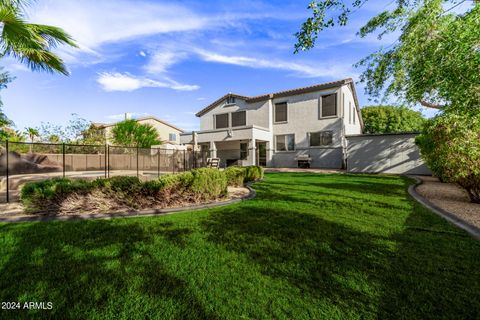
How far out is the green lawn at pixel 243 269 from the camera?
6.46ft

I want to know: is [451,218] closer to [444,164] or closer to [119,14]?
[444,164]

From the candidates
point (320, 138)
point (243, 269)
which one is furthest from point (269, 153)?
point (243, 269)

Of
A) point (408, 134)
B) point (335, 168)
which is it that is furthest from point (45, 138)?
point (408, 134)

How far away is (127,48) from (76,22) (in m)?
5.05

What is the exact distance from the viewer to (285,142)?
73.5 feet

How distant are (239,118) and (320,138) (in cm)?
895

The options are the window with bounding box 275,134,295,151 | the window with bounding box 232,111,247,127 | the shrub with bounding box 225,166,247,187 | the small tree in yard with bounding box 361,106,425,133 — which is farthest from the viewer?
the small tree in yard with bounding box 361,106,425,133

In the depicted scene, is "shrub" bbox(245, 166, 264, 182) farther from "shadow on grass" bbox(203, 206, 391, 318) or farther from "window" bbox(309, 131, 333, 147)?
"window" bbox(309, 131, 333, 147)

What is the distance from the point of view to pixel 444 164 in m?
6.23

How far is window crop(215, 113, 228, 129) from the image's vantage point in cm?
2564

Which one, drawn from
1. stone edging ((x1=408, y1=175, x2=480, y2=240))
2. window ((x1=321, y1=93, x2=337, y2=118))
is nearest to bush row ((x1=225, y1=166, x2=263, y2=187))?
stone edging ((x1=408, y1=175, x2=480, y2=240))

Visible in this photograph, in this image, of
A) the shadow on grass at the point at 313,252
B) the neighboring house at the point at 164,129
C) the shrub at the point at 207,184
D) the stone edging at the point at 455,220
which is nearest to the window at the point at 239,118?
the neighboring house at the point at 164,129

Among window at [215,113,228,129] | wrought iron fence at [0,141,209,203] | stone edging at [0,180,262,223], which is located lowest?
stone edging at [0,180,262,223]

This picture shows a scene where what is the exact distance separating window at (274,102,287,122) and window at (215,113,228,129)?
19.3 feet
